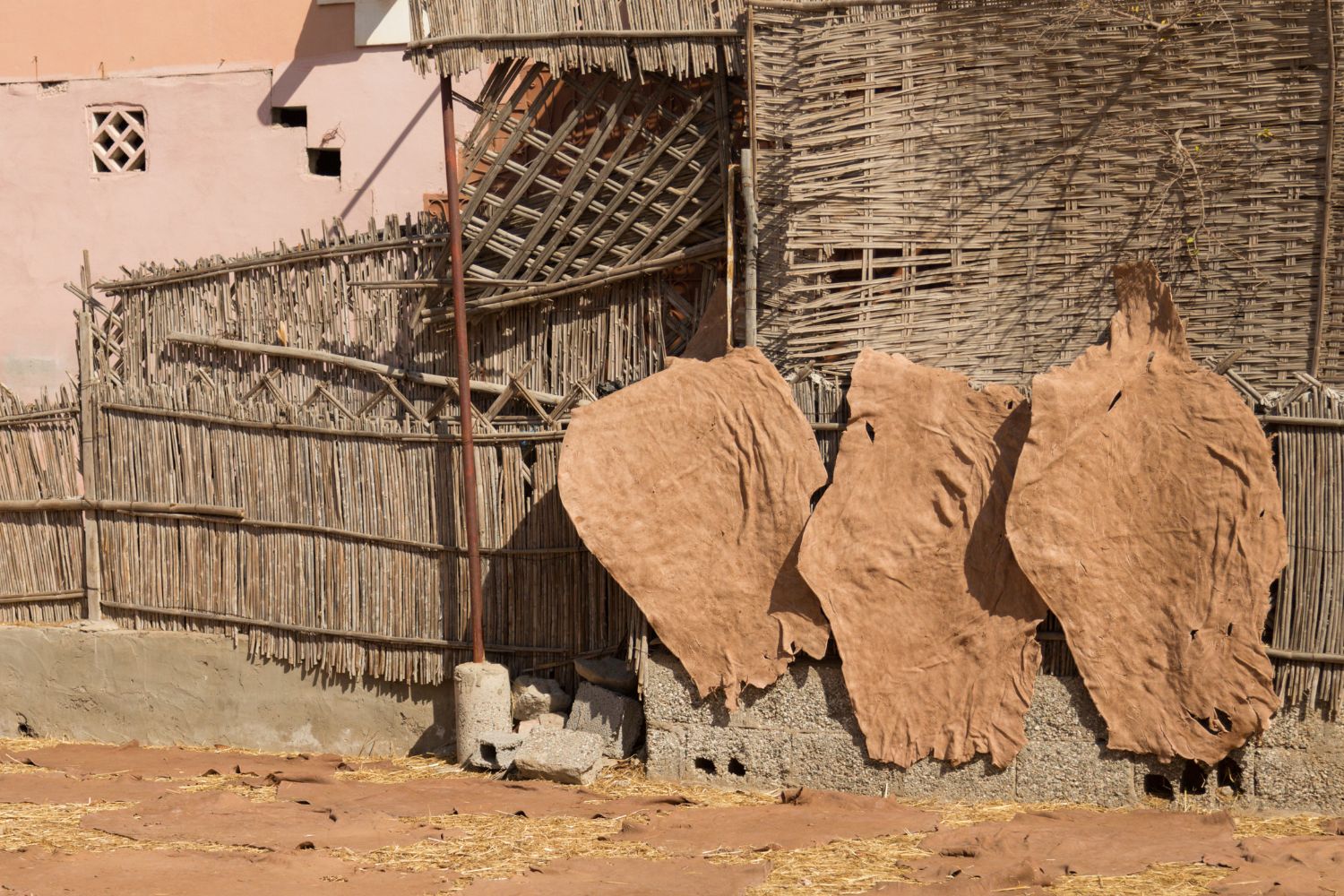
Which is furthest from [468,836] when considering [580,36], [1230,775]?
[580,36]

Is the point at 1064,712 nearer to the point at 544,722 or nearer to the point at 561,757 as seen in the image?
the point at 561,757

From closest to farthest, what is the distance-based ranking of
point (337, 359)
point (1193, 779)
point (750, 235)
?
point (1193, 779) < point (750, 235) < point (337, 359)

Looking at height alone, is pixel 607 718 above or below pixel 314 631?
below

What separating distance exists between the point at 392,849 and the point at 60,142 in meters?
7.94

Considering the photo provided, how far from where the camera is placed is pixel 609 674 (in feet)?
24.9

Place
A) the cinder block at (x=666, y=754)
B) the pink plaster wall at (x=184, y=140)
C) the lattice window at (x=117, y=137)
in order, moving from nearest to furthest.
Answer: the cinder block at (x=666, y=754) < the pink plaster wall at (x=184, y=140) < the lattice window at (x=117, y=137)

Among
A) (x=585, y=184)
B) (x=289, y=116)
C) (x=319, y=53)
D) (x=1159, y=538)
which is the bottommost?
(x=1159, y=538)

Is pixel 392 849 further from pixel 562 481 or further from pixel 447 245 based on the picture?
pixel 447 245

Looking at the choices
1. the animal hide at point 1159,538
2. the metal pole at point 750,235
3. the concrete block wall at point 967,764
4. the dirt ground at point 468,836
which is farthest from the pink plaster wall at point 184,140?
the animal hide at point 1159,538

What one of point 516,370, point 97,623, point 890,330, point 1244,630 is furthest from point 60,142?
point 1244,630

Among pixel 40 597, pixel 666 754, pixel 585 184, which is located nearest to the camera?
pixel 666 754

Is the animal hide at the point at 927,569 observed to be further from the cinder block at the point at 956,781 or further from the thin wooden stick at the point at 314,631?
the thin wooden stick at the point at 314,631

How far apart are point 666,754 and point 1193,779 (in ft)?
8.04

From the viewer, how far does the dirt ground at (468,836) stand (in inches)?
227
